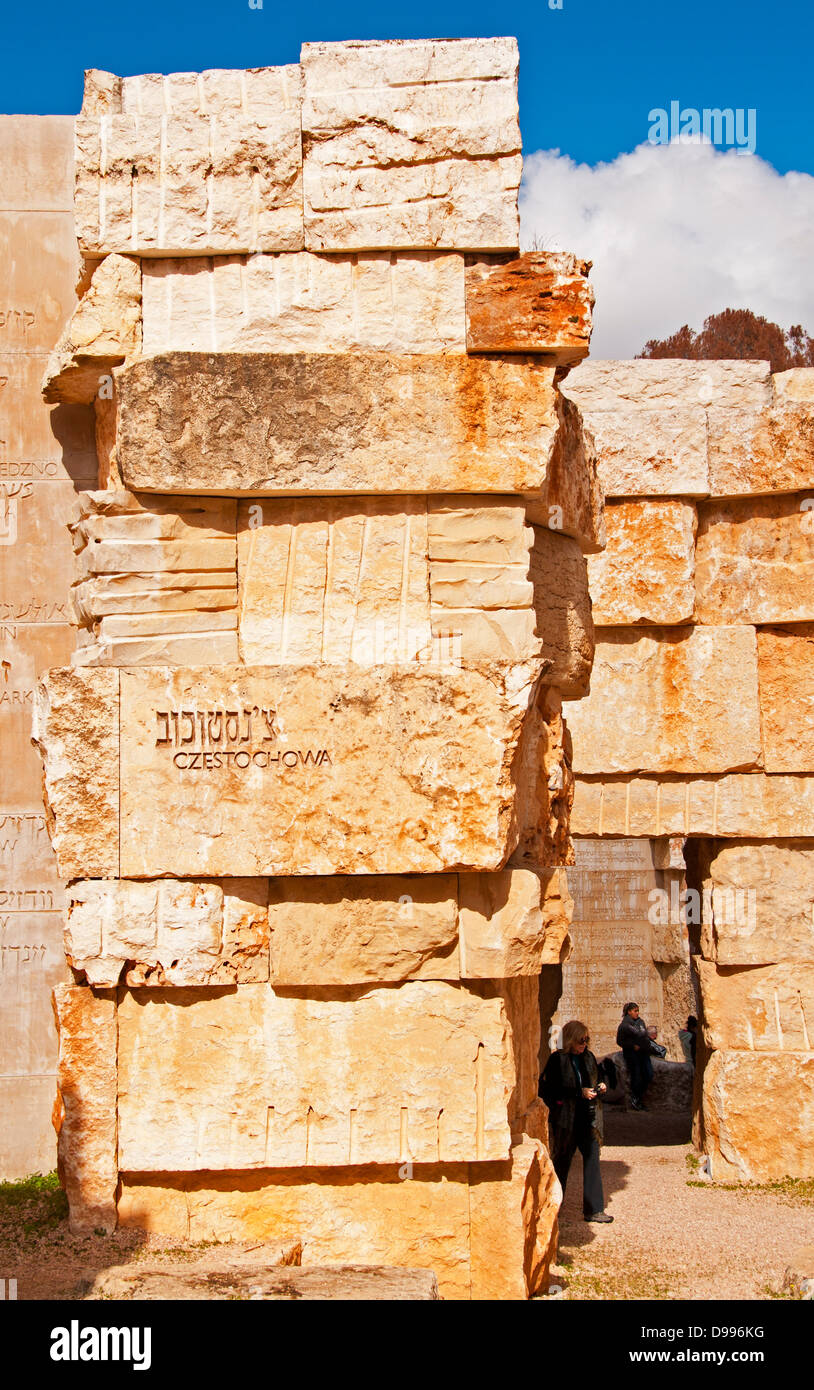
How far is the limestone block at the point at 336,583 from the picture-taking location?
542cm

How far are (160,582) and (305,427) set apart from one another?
0.80 metres

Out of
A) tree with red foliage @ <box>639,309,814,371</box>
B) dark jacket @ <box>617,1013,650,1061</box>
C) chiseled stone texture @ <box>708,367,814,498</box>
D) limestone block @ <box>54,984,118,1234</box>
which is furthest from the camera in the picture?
tree with red foliage @ <box>639,309,814,371</box>

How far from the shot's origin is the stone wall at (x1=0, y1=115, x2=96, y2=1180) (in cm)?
645

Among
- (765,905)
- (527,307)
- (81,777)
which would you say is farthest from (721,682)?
(81,777)

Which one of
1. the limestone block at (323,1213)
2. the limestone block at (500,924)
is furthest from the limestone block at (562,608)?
the limestone block at (323,1213)

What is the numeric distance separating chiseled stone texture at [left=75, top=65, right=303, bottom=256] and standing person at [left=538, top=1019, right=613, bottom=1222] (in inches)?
177

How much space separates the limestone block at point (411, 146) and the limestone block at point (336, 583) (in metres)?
1.05

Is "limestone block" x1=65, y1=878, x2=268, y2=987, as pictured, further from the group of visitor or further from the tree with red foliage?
the tree with red foliage

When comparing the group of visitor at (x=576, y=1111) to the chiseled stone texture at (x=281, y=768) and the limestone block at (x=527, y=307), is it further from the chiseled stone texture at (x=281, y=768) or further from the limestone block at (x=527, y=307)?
the limestone block at (x=527, y=307)

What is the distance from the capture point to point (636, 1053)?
12133 mm

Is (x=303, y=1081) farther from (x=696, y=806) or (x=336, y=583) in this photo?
(x=696, y=806)

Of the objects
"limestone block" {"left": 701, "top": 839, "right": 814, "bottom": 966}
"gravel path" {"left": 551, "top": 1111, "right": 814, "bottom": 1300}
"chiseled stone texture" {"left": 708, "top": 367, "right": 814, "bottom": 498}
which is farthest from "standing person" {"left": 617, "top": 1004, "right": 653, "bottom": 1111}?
"chiseled stone texture" {"left": 708, "top": 367, "right": 814, "bottom": 498}
